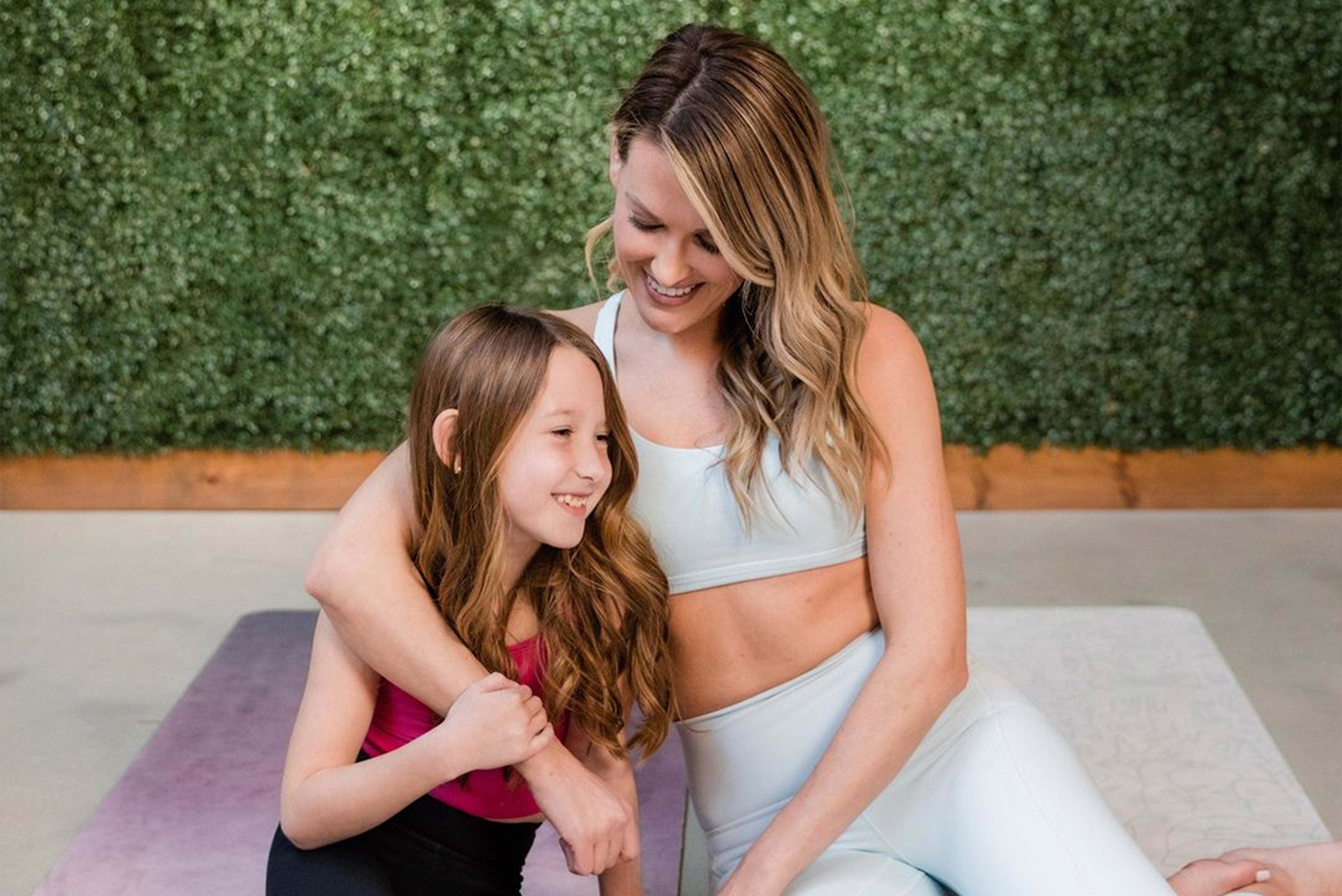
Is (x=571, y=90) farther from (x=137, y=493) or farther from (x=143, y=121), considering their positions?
(x=137, y=493)

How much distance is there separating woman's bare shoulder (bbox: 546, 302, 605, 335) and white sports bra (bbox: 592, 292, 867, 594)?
182mm

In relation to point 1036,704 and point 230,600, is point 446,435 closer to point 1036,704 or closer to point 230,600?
point 1036,704

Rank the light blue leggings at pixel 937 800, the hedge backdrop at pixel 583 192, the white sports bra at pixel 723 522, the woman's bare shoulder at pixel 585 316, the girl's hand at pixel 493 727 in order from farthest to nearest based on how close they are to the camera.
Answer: the hedge backdrop at pixel 583 192, the woman's bare shoulder at pixel 585 316, the white sports bra at pixel 723 522, the light blue leggings at pixel 937 800, the girl's hand at pixel 493 727

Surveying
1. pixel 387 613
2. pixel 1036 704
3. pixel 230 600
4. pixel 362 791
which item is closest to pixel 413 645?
pixel 387 613

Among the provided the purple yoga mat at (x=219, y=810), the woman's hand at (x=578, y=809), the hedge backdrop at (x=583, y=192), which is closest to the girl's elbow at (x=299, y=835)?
the woman's hand at (x=578, y=809)

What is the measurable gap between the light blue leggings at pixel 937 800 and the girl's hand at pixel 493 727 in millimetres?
331

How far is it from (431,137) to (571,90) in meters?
0.34

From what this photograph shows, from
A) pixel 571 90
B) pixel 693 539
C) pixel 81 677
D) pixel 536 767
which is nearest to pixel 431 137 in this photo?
pixel 571 90

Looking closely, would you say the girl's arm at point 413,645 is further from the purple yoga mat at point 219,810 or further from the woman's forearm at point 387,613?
the purple yoga mat at point 219,810

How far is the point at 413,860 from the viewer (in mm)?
1718

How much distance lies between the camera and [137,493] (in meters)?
4.09

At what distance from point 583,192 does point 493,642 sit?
7.33ft

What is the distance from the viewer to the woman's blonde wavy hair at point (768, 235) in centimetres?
159

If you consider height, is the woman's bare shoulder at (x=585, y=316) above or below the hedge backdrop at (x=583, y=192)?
above
